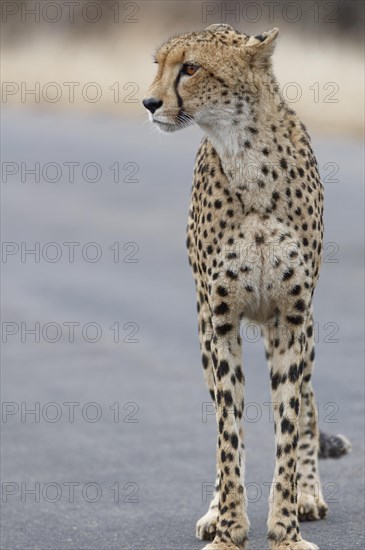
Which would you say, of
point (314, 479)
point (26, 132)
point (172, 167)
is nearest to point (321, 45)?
point (26, 132)

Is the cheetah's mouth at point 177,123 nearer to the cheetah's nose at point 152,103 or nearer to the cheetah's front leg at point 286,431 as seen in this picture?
the cheetah's nose at point 152,103

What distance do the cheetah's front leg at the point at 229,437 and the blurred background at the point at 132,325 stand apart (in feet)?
0.68

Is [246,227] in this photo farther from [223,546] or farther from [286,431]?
[223,546]

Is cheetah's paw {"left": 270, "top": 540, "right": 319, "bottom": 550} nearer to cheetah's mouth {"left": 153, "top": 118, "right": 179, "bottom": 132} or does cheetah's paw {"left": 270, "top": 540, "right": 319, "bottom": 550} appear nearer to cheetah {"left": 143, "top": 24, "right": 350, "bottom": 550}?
cheetah {"left": 143, "top": 24, "right": 350, "bottom": 550}

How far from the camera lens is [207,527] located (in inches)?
232

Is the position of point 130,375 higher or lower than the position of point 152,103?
lower

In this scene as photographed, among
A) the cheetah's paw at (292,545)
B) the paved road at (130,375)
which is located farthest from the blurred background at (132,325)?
the cheetah's paw at (292,545)

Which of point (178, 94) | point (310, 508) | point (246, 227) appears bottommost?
point (310, 508)

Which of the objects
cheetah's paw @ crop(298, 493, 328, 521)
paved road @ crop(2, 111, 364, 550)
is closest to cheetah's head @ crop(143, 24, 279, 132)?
paved road @ crop(2, 111, 364, 550)

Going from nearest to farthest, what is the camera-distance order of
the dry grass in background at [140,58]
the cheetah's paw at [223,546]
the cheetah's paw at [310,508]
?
the cheetah's paw at [223,546], the cheetah's paw at [310,508], the dry grass in background at [140,58]

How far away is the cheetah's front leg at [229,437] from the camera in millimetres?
5516

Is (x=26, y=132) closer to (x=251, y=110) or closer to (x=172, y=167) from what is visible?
(x=172, y=167)

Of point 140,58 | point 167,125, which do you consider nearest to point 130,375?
point 167,125

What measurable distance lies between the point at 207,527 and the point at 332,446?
0.89 metres
